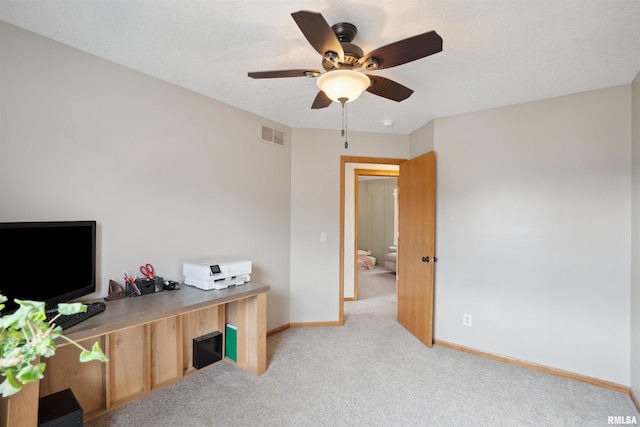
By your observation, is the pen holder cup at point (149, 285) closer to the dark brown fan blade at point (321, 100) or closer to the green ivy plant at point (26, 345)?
the green ivy plant at point (26, 345)

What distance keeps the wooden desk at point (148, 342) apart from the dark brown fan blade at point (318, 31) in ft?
5.74

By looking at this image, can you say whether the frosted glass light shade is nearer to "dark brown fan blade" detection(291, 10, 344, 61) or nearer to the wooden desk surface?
"dark brown fan blade" detection(291, 10, 344, 61)

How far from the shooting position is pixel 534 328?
8.84ft

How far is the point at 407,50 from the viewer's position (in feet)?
4.87

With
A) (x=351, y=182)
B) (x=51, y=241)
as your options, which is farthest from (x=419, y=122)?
(x=51, y=241)

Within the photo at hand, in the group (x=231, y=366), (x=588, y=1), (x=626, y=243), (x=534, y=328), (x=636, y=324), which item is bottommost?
(x=231, y=366)

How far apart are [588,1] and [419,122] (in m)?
1.91

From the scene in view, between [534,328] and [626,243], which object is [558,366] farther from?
[626,243]

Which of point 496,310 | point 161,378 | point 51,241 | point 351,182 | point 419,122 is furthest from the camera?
point 351,182

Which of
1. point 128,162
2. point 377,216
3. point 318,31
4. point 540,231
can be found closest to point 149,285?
point 128,162

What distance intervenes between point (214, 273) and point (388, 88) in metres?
1.86

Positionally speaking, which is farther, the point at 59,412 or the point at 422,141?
the point at 422,141

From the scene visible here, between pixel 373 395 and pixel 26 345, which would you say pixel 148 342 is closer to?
pixel 373 395

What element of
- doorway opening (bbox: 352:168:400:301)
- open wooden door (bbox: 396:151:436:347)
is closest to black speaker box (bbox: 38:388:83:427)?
open wooden door (bbox: 396:151:436:347)
